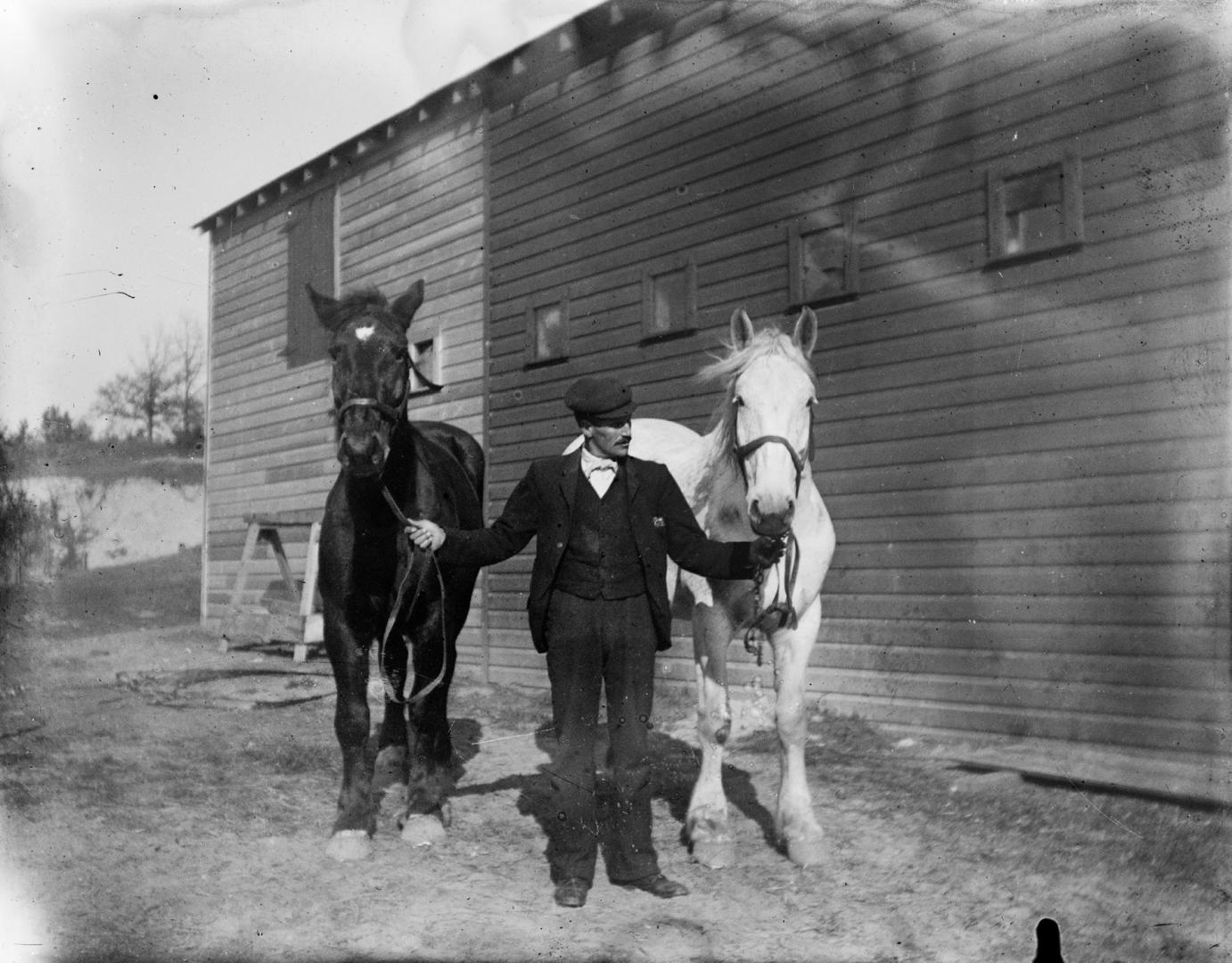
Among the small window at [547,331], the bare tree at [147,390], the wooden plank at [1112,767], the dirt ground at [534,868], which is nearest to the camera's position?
the dirt ground at [534,868]

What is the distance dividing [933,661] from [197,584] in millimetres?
12811

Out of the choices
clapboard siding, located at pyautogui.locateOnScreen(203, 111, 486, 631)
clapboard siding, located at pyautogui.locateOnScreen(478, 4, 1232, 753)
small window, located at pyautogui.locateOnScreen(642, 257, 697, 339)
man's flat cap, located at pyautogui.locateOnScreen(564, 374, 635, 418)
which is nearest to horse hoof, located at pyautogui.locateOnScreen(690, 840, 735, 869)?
man's flat cap, located at pyautogui.locateOnScreen(564, 374, 635, 418)

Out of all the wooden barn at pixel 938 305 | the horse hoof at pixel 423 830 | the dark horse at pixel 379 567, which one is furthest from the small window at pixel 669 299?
the horse hoof at pixel 423 830

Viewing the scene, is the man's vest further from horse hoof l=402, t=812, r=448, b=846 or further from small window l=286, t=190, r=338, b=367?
small window l=286, t=190, r=338, b=367

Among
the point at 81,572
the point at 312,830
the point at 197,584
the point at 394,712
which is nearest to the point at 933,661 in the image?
the point at 394,712

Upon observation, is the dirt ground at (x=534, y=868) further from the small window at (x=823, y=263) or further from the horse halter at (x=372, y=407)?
the small window at (x=823, y=263)

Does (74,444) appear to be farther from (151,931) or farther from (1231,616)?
(1231,616)

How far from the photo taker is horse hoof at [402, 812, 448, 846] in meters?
4.44

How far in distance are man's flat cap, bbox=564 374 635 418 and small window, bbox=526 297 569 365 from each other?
20.7 ft

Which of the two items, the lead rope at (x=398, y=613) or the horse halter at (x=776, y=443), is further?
the lead rope at (x=398, y=613)

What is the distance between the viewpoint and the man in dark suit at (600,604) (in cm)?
364

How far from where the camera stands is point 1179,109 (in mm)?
5758

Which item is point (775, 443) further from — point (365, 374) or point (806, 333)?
point (365, 374)

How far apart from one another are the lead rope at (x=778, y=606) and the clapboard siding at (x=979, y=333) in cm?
279
